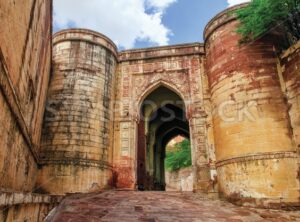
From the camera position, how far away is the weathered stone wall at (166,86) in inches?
378

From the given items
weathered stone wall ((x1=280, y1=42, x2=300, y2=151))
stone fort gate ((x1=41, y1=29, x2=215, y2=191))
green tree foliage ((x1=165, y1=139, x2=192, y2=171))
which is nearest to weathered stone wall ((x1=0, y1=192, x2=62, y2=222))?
stone fort gate ((x1=41, y1=29, x2=215, y2=191))

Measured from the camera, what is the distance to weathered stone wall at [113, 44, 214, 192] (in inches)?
378

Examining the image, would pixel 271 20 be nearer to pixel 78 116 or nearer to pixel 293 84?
pixel 293 84

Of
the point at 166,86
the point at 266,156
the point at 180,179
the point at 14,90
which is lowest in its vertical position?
the point at 180,179

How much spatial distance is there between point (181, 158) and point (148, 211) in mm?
19572

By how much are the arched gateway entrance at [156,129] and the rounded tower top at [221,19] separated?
133 inches

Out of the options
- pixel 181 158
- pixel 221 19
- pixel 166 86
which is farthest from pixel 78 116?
pixel 181 158

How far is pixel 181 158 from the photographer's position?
24906 mm

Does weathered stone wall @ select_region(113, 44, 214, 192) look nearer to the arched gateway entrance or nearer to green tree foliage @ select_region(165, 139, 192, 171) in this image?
the arched gateway entrance

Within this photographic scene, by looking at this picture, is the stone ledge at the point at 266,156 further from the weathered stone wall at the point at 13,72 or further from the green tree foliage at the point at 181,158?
the green tree foliage at the point at 181,158

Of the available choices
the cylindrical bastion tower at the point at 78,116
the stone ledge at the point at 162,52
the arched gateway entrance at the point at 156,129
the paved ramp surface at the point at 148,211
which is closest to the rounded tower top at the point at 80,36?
the cylindrical bastion tower at the point at 78,116

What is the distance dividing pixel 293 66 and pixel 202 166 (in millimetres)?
4545

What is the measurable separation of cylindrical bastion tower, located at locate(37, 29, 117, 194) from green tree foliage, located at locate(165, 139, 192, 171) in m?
15.5

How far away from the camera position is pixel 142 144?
38.4 feet
